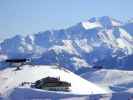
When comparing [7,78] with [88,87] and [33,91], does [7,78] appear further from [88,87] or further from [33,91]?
[33,91]

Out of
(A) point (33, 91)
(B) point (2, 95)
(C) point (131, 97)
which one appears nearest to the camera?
(C) point (131, 97)

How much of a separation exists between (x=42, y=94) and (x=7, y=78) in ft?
140

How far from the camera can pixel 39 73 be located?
131625 millimetres

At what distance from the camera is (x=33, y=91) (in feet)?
268

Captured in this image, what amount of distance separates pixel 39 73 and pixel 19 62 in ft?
99.8

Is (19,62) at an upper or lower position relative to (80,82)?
upper

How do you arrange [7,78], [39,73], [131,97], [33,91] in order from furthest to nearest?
1. [39,73]
2. [7,78]
3. [33,91]
4. [131,97]

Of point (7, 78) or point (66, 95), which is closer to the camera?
point (66, 95)

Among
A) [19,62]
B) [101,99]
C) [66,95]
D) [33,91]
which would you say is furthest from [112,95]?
[19,62]

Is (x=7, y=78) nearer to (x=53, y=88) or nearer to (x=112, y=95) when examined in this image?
(x=53, y=88)

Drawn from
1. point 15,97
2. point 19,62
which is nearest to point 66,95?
point 15,97

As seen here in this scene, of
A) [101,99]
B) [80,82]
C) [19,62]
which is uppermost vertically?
[19,62]

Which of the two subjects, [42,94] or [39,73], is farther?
[39,73]

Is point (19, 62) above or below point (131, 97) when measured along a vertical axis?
above
